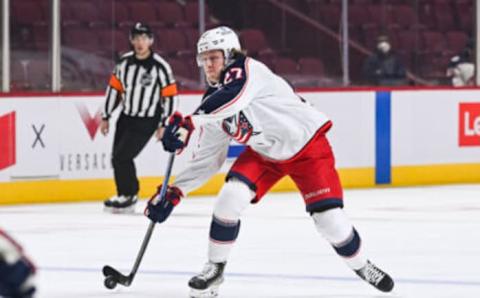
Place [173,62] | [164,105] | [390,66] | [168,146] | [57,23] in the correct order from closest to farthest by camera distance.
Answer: [168,146], [164,105], [57,23], [173,62], [390,66]

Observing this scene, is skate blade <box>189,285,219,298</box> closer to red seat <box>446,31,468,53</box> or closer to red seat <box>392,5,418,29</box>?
red seat <box>392,5,418,29</box>

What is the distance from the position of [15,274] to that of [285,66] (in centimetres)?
944

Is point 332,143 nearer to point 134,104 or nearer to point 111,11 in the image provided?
point 111,11

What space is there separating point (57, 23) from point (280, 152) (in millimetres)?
5418

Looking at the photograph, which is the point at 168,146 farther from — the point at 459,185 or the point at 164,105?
the point at 459,185

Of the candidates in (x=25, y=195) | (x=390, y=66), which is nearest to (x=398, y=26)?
(x=390, y=66)

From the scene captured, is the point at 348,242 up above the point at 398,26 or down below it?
below

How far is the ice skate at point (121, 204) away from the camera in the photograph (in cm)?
929

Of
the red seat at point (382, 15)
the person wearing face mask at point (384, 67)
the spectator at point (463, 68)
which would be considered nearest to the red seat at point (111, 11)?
the person wearing face mask at point (384, 67)

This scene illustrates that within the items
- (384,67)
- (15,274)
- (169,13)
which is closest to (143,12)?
(169,13)

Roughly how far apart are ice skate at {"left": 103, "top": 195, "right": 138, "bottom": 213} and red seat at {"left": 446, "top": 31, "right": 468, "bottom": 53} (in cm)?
431

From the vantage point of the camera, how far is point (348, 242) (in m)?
5.34

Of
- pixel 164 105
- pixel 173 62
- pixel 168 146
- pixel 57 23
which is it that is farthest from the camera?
pixel 173 62

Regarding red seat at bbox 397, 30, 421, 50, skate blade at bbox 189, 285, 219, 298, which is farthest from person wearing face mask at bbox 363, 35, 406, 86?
skate blade at bbox 189, 285, 219, 298
